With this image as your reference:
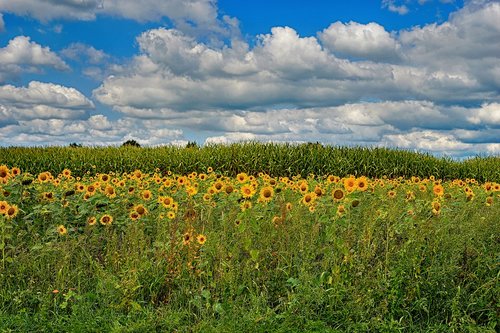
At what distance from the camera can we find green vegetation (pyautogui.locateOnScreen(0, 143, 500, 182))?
1625 cm

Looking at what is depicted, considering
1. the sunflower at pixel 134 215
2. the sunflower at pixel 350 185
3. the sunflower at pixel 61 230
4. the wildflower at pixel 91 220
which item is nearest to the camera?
the sunflower at pixel 350 185

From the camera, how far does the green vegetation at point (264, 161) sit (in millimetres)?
16250

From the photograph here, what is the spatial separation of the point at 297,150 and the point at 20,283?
11.9 metres

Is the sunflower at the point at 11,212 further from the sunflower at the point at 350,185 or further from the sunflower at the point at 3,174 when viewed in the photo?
the sunflower at the point at 350,185

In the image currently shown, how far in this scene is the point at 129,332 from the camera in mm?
4520

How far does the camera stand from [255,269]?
17.6 feet

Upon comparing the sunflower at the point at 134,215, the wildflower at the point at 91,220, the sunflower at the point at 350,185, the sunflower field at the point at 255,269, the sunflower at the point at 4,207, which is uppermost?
the sunflower at the point at 350,185

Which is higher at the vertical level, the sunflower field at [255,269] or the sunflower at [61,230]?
the sunflower at [61,230]

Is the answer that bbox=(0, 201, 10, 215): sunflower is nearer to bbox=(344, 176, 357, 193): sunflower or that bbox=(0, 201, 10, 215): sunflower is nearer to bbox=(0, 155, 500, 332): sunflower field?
bbox=(0, 155, 500, 332): sunflower field

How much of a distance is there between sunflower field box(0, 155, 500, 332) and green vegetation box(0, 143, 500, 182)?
9.83 m

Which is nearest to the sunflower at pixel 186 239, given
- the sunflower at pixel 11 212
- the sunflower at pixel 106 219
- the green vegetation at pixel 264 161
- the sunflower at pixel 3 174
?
the sunflower at pixel 106 219

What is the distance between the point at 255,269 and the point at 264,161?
11.0 m

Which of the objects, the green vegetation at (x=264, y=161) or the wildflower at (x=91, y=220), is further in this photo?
the green vegetation at (x=264, y=161)

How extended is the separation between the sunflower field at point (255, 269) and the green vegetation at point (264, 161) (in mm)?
9827
